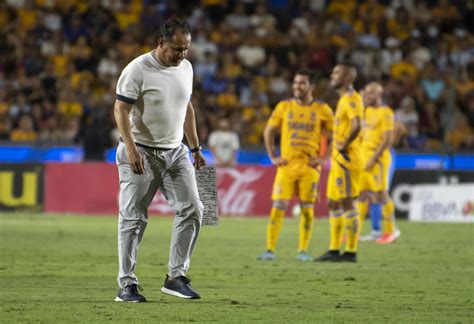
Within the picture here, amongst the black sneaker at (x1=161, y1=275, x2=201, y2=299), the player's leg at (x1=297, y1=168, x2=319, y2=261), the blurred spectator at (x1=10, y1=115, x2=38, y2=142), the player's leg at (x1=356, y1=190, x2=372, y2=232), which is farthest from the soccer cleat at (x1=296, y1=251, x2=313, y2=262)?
the blurred spectator at (x1=10, y1=115, x2=38, y2=142)

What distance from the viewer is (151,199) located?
9.36 metres

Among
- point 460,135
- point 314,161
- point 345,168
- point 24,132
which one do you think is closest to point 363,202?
point 314,161

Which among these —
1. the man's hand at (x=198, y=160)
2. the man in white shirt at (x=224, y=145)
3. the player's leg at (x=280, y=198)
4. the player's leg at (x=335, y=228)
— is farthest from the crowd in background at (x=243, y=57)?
the man's hand at (x=198, y=160)

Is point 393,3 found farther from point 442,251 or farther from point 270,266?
point 270,266

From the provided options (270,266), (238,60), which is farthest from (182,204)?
(238,60)

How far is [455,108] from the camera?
91.5 feet

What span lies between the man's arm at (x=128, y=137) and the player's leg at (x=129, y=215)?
0.27 meters

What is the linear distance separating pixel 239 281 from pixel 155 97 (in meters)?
2.73

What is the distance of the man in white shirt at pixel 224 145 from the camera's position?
78.7 feet

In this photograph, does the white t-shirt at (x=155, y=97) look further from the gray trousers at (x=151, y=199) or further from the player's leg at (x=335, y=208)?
the player's leg at (x=335, y=208)

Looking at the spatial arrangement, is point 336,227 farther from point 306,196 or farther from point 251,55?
point 251,55

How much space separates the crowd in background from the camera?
26.0 m

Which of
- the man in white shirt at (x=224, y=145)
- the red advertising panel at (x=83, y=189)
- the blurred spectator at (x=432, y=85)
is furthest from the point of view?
the blurred spectator at (x=432, y=85)

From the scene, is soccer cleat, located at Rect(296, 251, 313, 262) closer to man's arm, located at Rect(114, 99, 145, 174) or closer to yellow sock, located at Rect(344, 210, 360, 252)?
yellow sock, located at Rect(344, 210, 360, 252)
